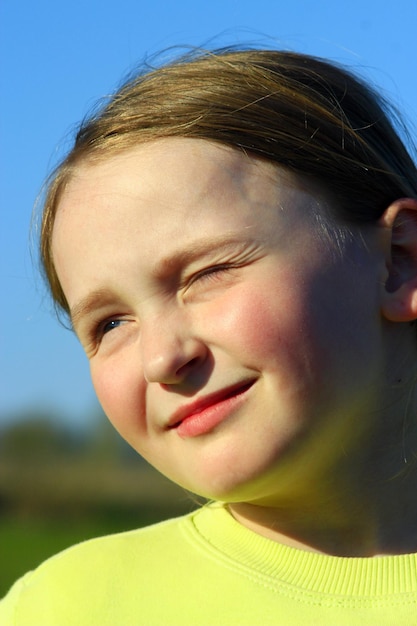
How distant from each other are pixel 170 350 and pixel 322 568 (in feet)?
2.07

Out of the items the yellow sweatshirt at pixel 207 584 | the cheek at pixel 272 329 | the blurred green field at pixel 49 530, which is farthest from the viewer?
the blurred green field at pixel 49 530

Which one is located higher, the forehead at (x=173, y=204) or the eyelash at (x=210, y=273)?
the forehead at (x=173, y=204)

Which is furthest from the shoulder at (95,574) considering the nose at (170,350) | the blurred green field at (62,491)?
the blurred green field at (62,491)

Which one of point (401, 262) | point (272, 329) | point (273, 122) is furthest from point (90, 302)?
point (401, 262)

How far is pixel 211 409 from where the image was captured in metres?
2.08

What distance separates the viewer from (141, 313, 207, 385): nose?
6.70 feet

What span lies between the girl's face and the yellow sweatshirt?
7.1 inches

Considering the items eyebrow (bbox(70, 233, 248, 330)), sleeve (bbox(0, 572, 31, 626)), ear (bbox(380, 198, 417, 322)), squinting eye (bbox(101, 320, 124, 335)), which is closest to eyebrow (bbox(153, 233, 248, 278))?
eyebrow (bbox(70, 233, 248, 330))

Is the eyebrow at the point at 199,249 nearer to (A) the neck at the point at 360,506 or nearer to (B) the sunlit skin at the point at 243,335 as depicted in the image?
(B) the sunlit skin at the point at 243,335

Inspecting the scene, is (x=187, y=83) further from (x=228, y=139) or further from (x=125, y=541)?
(x=125, y=541)

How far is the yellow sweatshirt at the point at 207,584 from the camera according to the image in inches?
84.0

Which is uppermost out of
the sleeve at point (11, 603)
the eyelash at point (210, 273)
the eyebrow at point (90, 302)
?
the eyelash at point (210, 273)

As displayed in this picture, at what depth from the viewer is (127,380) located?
2.20 meters

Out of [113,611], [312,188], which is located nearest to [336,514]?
[113,611]
